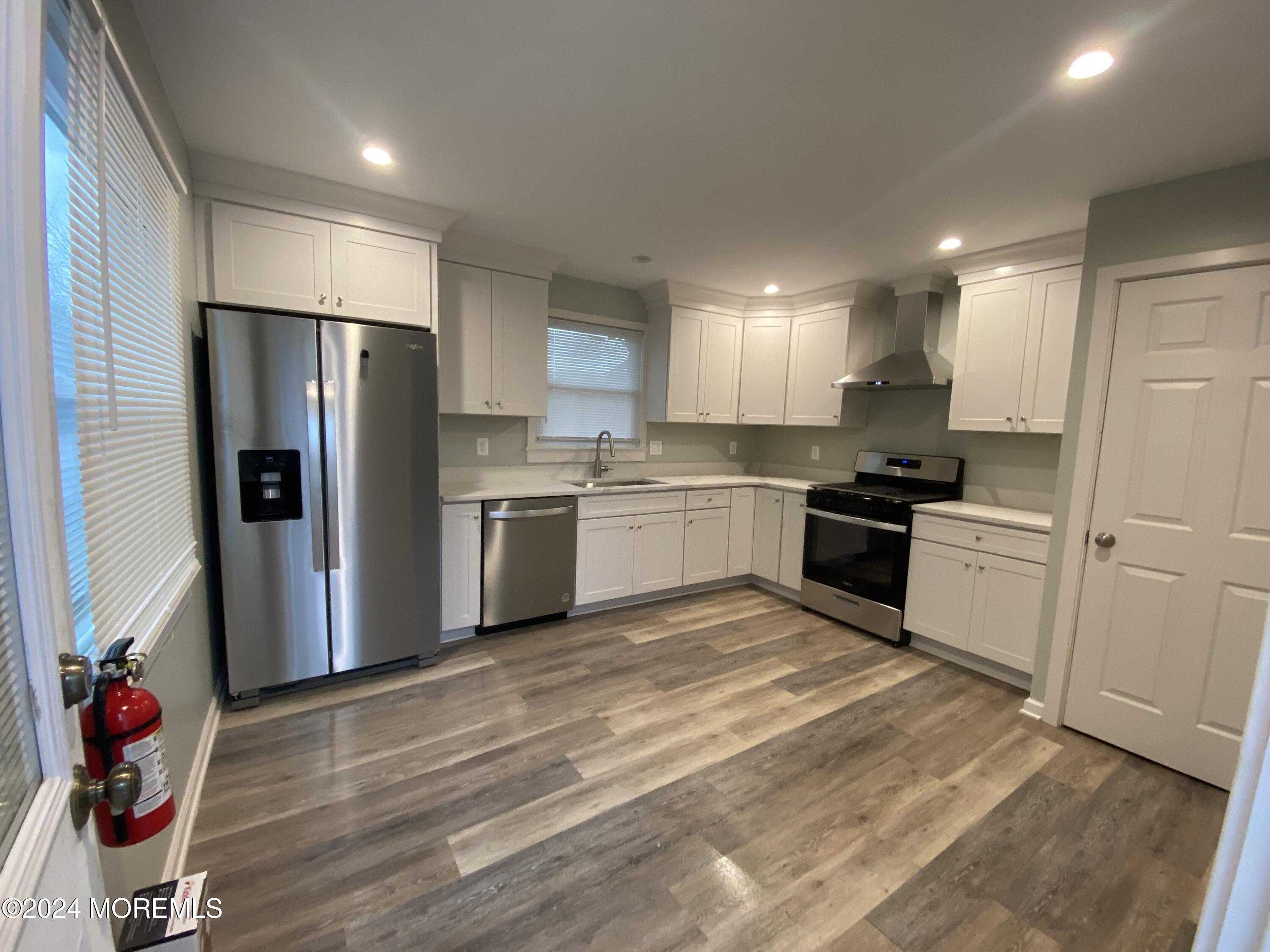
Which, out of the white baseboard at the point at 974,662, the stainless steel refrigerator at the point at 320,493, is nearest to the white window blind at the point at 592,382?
the stainless steel refrigerator at the point at 320,493

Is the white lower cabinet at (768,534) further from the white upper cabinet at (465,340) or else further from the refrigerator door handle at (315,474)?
the refrigerator door handle at (315,474)

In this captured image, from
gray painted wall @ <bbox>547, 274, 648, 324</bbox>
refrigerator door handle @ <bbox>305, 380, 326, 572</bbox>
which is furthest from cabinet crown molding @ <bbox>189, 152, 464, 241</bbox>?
gray painted wall @ <bbox>547, 274, 648, 324</bbox>

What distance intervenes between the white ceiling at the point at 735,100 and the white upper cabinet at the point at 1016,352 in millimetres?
375

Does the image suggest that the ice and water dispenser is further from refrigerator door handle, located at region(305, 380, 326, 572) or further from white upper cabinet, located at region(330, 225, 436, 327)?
white upper cabinet, located at region(330, 225, 436, 327)

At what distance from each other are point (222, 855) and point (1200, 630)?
363 cm

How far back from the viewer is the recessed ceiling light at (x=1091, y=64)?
4.73 ft

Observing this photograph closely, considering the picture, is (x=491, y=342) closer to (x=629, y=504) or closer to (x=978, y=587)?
(x=629, y=504)

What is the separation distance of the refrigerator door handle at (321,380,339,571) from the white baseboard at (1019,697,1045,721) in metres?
3.44

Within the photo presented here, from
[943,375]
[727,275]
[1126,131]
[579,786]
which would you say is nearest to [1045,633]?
[943,375]

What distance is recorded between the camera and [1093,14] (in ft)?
4.30

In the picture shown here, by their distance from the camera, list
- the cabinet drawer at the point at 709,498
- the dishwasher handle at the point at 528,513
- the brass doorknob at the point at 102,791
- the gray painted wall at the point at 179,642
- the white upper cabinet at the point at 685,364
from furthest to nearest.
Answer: the white upper cabinet at the point at 685,364, the cabinet drawer at the point at 709,498, the dishwasher handle at the point at 528,513, the gray painted wall at the point at 179,642, the brass doorknob at the point at 102,791

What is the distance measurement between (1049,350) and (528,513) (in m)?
3.10

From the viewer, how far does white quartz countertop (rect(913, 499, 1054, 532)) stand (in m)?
2.70

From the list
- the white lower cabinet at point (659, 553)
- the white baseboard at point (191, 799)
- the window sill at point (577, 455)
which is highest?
the window sill at point (577, 455)
